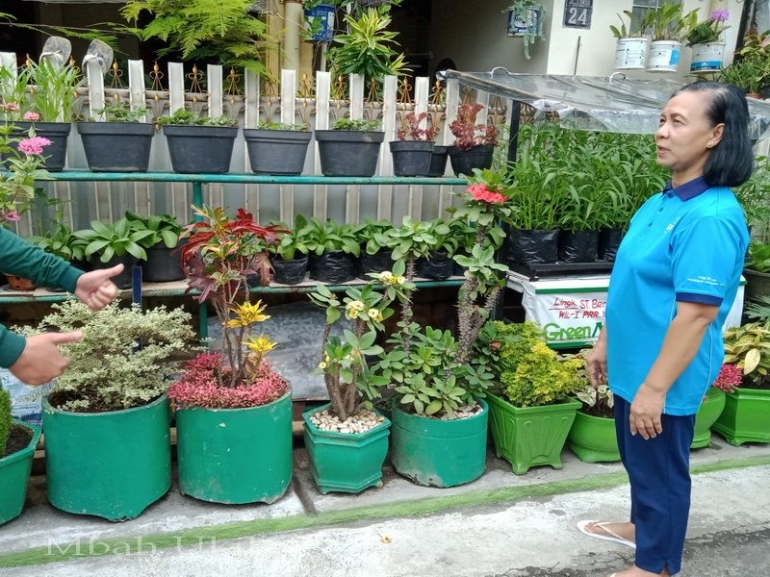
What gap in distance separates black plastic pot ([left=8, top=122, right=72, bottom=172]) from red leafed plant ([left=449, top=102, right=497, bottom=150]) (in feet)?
6.94

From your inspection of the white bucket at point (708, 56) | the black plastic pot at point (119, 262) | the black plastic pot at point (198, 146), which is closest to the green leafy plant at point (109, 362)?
the black plastic pot at point (119, 262)

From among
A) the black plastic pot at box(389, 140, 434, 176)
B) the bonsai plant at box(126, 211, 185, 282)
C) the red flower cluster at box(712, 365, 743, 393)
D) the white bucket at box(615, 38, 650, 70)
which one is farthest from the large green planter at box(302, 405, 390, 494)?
the white bucket at box(615, 38, 650, 70)

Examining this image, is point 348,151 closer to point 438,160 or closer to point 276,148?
point 276,148

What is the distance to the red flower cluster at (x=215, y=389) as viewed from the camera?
2848 millimetres

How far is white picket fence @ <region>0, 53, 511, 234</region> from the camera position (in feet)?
12.1

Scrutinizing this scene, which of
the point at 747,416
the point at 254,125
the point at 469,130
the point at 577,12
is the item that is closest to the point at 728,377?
the point at 747,416

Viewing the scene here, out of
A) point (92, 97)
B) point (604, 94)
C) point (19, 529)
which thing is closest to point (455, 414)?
point (19, 529)

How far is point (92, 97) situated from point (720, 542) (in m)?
3.94

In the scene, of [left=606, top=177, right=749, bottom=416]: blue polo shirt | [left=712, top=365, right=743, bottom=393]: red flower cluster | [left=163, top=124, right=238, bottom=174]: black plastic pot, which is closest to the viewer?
[left=606, top=177, right=749, bottom=416]: blue polo shirt

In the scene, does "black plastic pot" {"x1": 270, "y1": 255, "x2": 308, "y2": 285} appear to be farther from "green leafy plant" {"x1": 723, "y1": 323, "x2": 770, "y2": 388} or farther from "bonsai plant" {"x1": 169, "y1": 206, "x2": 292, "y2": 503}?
"green leafy plant" {"x1": 723, "y1": 323, "x2": 770, "y2": 388}

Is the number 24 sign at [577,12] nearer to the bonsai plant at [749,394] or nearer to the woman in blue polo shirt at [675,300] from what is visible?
the bonsai plant at [749,394]

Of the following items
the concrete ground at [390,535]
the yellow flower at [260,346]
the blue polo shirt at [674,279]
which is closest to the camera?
the blue polo shirt at [674,279]

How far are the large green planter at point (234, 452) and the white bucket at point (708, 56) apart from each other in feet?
13.9

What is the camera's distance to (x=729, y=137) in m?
2.07
